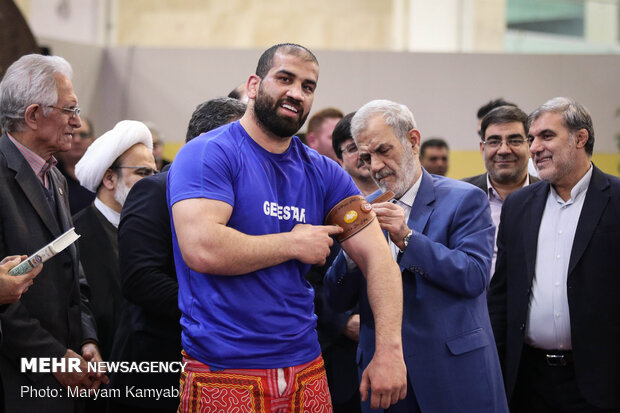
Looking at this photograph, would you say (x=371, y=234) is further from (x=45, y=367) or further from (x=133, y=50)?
(x=133, y=50)

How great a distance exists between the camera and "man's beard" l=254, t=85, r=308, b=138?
207 cm

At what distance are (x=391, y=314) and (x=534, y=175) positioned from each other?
247 centimetres

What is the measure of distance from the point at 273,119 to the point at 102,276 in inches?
60.2

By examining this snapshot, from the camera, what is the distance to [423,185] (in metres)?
2.64

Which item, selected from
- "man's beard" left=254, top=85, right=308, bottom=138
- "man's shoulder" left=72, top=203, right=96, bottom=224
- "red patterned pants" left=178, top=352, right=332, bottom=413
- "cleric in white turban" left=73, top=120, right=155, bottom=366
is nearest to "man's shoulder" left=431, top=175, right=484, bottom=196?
"man's beard" left=254, top=85, right=308, bottom=138

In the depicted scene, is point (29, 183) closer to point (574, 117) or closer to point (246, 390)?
point (246, 390)

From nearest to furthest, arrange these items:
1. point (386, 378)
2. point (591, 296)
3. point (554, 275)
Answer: point (386, 378), point (591, 296), point (554, 275)

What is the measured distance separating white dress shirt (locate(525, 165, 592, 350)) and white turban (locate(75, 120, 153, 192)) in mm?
1915

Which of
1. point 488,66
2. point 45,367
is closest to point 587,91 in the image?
point 488,66

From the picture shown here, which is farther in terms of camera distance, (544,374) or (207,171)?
(544,374)

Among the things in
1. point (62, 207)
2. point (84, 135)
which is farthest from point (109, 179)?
point (84, 135)

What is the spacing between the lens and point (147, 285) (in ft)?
8.59

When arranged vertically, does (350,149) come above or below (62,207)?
above

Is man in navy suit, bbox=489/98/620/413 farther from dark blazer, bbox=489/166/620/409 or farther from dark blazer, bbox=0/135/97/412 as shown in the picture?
dark blazer, bbox=0/135/97/412
